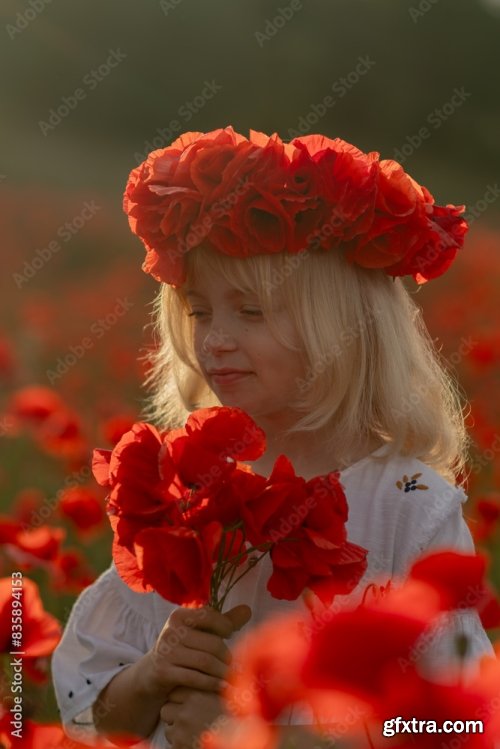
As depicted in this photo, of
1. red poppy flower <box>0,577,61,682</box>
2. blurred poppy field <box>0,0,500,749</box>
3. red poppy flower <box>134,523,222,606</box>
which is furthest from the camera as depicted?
blurred poppy field <box>0,0,500,749</box>

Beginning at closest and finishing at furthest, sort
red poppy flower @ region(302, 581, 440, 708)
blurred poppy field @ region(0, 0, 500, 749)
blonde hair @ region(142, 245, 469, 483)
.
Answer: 1. red poppy flower @ region(302, 581, 440, 708)
2. blonde hair @ region(142, 245, 469, 483)
3. blurred poppy field @ region(0, 0, 500, 749)

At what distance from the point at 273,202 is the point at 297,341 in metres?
0.15

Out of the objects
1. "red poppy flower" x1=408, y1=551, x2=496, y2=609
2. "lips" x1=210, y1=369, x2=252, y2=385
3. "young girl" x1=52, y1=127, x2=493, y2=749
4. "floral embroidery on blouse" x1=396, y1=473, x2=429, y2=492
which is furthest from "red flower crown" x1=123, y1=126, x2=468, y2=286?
"red poppy flower" x1=408, y1=551, x2=496, y2=609

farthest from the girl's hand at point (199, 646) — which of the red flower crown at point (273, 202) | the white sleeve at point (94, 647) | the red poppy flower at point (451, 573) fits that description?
the red poppy flower at point (451, 573)

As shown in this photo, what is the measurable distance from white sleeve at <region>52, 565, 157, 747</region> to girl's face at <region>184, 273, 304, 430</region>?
0.88 ft

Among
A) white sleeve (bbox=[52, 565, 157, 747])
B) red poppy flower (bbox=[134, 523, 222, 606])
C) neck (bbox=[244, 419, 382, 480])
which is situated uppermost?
neck (bbox=[244, 419, 382, 480])

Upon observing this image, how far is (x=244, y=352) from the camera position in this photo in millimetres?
1090

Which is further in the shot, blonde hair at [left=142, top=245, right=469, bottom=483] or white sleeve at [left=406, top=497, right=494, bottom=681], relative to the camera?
blonde hair at [left=142, top=245, right=469, bottom=483]

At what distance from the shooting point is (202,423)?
2.67 feet

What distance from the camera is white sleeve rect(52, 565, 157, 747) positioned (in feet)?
3.87

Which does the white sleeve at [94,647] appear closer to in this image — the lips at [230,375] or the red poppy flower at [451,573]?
the lips at [230,375]

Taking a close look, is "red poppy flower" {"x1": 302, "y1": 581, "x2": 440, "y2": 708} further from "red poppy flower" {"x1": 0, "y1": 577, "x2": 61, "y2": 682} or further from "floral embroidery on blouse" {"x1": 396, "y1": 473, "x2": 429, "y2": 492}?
"floral embroidery on blouse" {"x1": 396, "y1": 473, "x2": 429, "y2": 492}

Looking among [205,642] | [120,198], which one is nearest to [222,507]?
[205,642]

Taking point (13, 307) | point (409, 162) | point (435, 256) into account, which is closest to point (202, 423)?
point (435, 256)
